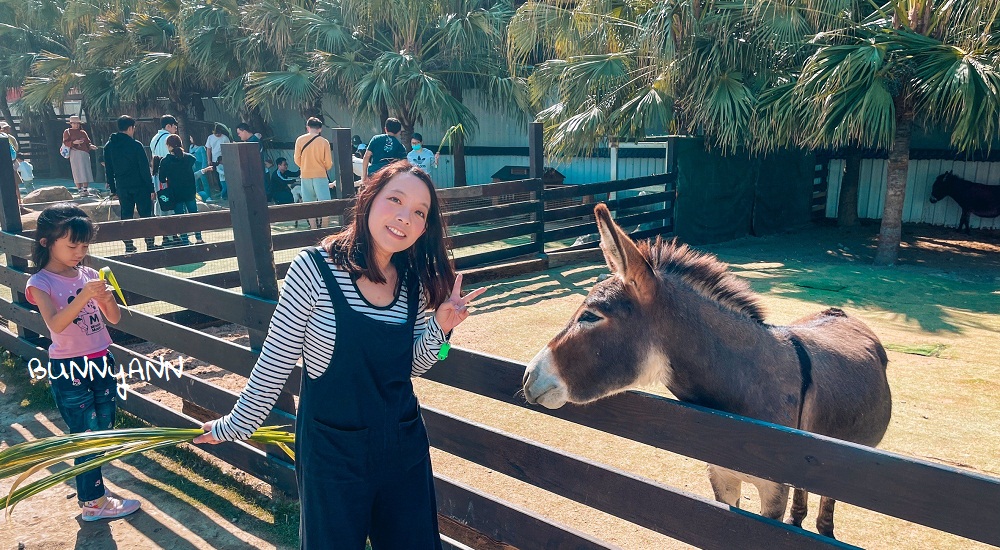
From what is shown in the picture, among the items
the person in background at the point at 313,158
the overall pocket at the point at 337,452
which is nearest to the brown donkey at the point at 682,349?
the overall pocket at the point at 337,452

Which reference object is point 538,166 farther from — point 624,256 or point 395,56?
point 624,256

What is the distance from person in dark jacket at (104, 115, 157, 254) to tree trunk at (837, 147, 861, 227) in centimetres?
1232

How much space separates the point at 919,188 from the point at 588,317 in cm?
1380

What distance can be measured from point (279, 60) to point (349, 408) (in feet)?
57.2

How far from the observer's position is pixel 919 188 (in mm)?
13602

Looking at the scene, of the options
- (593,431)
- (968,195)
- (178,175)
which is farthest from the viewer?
(968,195)

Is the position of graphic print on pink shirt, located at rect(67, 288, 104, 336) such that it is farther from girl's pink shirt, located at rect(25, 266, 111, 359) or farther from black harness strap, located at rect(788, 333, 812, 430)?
black harness strap, located at rect(788, 333, 812, 430)

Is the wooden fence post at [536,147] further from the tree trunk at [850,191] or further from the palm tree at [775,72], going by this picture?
the tree trunk at [850,191]

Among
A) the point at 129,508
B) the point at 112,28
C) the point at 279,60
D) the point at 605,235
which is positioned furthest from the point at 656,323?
the point at 112,28

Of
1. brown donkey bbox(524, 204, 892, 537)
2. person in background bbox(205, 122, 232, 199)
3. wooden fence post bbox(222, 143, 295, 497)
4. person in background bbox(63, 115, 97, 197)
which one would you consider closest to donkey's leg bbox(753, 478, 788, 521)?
brown donkey bbox(524, 204, 892, 537)

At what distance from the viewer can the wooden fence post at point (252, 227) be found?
141 inches

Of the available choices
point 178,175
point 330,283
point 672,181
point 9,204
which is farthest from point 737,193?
point 330,283

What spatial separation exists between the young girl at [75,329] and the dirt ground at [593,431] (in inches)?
9.7

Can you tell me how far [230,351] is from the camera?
4.04 m
